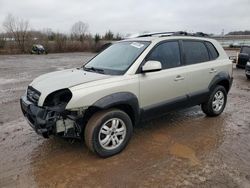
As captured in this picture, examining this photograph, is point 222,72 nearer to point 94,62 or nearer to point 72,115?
point 94,62

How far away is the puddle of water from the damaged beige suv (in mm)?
653

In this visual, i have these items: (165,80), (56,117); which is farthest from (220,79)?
(56,117)

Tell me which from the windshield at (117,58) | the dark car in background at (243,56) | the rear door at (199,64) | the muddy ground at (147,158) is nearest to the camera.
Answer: the muddy ground at (147,158)

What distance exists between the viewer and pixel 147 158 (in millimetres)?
3881

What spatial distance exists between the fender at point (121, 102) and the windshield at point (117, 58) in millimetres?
397

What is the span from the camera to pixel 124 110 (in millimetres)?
4090

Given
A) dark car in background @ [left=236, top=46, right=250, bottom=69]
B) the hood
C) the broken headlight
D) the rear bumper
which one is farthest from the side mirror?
dark car in background @ [left=236, top=46, right=250, bottom=69]

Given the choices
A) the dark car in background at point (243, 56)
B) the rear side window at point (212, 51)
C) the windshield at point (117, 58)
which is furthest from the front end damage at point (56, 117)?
the dark car in background at point (243, 56)

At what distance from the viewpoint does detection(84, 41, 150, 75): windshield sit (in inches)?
165

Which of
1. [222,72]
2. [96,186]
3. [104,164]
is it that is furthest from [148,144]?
[222,72]

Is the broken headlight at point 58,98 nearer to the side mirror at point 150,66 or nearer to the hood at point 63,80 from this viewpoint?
the hood at point 63,80

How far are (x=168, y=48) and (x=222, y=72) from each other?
5.45 ft

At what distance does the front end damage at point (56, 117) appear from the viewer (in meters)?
3.51

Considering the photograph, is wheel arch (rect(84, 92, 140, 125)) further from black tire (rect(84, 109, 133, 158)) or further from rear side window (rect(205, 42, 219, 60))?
rear side window (rect(205, 42, 219, 60))
